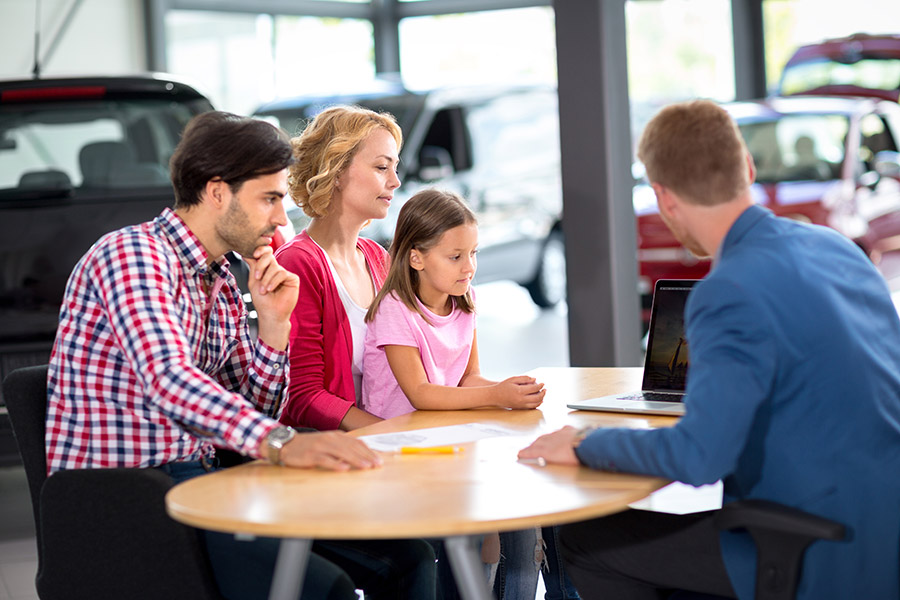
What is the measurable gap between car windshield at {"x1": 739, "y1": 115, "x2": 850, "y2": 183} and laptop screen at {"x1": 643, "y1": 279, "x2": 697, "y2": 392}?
16.0 feet

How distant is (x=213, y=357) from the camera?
7.77ft

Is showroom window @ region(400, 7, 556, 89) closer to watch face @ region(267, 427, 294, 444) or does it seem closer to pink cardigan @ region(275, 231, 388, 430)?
pink cardigan @ region(275, 231, 388, 430)

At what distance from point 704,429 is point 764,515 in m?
0.17

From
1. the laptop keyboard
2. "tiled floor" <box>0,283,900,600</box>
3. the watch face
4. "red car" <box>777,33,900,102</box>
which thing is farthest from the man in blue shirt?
"red car" <box>777,33,900,102</box>

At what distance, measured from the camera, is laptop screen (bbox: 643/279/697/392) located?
259cm

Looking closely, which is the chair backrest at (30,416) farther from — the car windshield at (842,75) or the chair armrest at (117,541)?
the car windshield at (842,75)

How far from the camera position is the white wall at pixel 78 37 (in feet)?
29.7

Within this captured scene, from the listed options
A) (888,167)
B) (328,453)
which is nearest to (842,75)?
(888,167)

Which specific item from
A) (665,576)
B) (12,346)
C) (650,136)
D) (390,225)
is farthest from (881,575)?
(390,225)

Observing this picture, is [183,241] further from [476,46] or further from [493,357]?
[476,46]

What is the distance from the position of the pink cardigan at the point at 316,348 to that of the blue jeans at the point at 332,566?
0.41 metres

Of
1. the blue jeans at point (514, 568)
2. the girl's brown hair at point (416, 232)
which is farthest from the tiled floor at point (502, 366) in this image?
the girl's brown hair at point (416, 232)

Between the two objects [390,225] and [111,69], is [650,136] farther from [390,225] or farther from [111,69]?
[111,69]

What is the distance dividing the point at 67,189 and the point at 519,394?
2582mm
